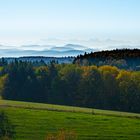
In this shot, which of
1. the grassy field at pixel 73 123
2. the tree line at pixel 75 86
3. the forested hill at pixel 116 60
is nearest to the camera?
the grassy field at pixel 73 123

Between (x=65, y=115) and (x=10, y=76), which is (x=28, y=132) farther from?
(x=10, y=76)

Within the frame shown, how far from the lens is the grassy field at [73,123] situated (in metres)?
63.6

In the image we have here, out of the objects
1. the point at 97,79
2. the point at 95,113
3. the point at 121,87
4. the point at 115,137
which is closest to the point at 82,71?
the point at 97,79

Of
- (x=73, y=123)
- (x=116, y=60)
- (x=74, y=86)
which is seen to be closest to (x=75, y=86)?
(x=74, y=86)

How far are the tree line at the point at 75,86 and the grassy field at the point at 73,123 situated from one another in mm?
31907

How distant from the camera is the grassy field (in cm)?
6362

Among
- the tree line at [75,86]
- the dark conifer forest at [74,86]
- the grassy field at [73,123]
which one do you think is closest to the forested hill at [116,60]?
the dark conifer forest at [74,86]

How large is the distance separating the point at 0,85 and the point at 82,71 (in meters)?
21.9

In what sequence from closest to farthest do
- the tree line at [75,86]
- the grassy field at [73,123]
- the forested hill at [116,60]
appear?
the grassy field at [73,123], the tree line at [75,86], the forested hill at [116,60]

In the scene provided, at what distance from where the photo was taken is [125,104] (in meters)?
113

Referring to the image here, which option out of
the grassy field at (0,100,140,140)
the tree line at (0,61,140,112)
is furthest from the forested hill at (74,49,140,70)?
the grassy field at (0,100,140,140)

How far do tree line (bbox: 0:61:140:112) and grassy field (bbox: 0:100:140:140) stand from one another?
1256 inches

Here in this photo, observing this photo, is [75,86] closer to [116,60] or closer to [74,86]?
[74,86]

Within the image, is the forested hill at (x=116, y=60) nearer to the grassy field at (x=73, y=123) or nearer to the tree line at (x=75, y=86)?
the tree line at (x=75, y=86)
